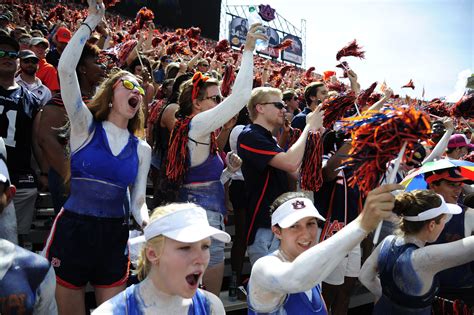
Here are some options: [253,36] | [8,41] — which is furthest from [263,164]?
[8,41]

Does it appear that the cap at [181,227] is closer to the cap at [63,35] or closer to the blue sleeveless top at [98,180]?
the blue sleeveless top at [98,180]

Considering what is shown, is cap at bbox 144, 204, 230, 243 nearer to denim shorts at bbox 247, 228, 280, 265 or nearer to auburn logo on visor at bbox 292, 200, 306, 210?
auburn logo on visor at bbox 292, 200, 306, 210

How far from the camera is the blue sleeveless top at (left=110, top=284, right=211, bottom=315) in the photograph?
1904mm

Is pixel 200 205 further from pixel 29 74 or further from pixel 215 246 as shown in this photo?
pixel 29 74

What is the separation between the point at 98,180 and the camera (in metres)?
2.84

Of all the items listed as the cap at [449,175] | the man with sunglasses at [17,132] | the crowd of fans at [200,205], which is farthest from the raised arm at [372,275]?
the man with sunglasses at [17,132]

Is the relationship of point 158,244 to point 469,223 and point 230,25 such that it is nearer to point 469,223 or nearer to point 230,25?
point 469,223

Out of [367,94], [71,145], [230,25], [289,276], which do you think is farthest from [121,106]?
[230,25]

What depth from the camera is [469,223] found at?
3631 millimetres

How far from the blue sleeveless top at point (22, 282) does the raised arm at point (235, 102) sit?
147 centimetres

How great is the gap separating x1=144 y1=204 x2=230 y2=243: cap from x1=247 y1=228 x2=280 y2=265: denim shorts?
155 cm

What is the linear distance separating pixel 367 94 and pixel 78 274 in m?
2.77

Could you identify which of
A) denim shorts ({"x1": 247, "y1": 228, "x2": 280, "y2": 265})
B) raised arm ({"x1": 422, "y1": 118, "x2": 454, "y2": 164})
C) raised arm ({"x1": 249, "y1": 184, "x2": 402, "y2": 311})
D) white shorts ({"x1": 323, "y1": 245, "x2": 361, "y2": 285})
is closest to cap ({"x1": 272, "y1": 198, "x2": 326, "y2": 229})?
raised arm ({"x1": 249, "y1": 184, "x2": 402, "y2": 311})

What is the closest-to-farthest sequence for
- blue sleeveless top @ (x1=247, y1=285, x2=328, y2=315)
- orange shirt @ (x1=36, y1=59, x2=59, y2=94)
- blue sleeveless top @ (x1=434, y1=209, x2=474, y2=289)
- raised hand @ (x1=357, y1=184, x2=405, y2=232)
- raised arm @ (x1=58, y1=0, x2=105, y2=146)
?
raised hand @ (x1=357, y1=184, x2=405, y2=232)
blue sleeveless top @ (x1=247, y1=285, x2=328, y2=315)
raised arm @ (x1=58, y1=0, x2=105, y2=146)
blue sleeveless top @ (x1=434, y1=209, x2=474, y2=289)
orange shirt @ (x1=36, y1=59, x2=59, y2=94)
